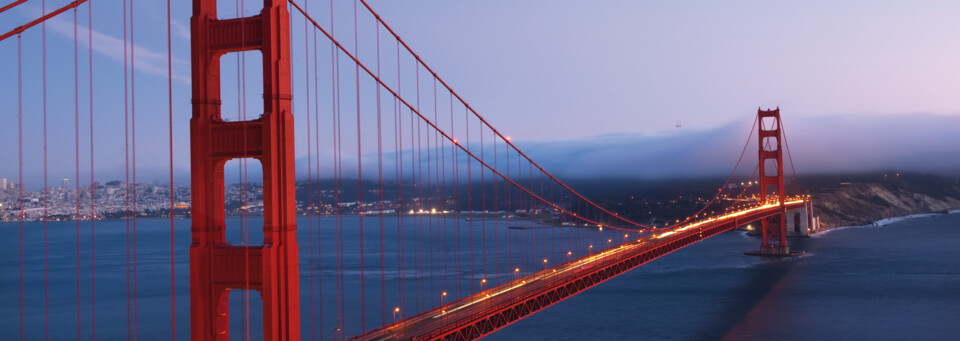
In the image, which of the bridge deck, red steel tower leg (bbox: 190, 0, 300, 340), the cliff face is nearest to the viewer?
red steel tower leg (bbox: 190, 0, 300, 340)

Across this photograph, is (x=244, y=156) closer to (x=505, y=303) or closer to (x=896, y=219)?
(x=505, y=303)

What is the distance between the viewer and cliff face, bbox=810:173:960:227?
10688 cm

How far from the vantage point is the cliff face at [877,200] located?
106875mm

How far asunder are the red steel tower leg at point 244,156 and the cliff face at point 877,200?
102 metres

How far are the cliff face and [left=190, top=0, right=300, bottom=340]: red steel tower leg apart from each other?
4025 inches

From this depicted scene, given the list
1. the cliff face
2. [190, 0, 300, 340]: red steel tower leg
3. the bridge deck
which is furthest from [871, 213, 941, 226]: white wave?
[190, 0, 300, 340]: red steel tower leg

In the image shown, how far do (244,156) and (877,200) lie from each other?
448ft

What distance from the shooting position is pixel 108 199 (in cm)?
14612

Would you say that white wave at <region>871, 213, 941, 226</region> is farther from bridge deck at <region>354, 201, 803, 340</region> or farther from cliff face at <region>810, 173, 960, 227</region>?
bridge deck at <region>354, 201, 803, 340</region>

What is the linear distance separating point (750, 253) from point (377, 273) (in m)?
33.0

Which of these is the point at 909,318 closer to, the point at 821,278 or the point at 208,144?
the point at 821,278

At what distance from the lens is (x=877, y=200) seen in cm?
12725

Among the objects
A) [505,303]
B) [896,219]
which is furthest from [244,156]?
[896,219]

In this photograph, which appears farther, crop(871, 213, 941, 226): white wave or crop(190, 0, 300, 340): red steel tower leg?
crop(871, 213, 941, 226): white wave
